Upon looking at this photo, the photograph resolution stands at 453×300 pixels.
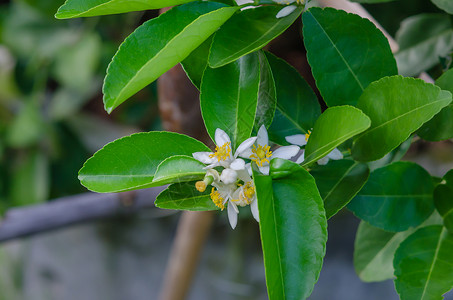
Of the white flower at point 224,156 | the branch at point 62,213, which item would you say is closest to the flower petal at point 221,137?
the white flower at point 224,156

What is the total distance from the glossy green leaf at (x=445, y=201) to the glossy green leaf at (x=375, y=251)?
0.05m

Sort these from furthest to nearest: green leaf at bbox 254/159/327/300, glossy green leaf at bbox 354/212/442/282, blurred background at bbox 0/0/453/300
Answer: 1. blurred background at bbox 0/0/453/300
2. glossy green leaf at bbox 354/212/442/282
3. green leaf at bbox 254/159/327/300

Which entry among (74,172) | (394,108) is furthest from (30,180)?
(394,108)

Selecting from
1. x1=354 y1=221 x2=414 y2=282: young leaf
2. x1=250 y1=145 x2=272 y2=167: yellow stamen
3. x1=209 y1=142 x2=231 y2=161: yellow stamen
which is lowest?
x1=354 y1=221 x2=414 y2=282: young leaf

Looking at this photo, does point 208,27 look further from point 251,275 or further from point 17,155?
point 17,155

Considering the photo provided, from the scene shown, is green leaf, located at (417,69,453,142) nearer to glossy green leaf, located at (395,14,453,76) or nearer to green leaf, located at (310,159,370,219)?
green leaf, located at (310,159,370,219)

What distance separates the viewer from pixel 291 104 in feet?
A: 0.81

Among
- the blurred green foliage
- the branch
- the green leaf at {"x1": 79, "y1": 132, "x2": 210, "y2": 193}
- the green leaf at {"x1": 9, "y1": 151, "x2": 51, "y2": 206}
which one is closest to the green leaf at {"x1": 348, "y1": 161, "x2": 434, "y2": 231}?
the green leaf at {"x1": 79, "y1": 132, "x2": 210, "y2": 193}

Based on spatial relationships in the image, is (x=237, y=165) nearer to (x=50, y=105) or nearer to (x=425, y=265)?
(x=425, y=265)

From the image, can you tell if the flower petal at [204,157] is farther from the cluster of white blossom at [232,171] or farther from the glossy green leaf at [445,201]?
the glossy green leaf at [445,201]

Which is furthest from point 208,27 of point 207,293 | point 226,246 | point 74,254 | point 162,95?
point 74,254

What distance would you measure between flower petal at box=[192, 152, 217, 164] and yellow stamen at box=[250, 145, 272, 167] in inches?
0.7

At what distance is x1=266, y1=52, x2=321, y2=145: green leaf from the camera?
241mm

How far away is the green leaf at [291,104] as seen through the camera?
24cm
